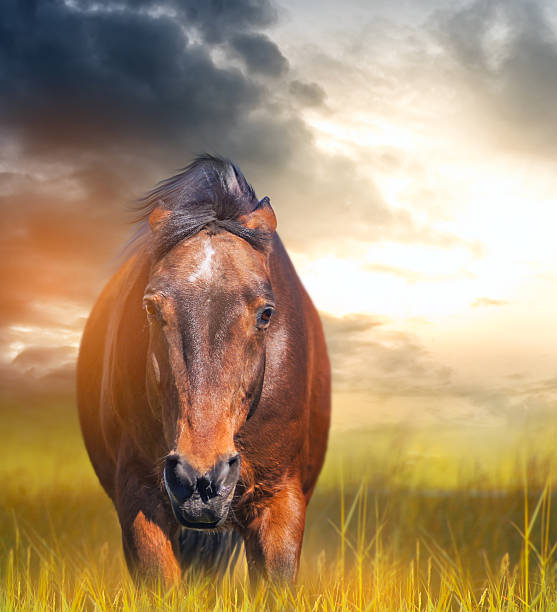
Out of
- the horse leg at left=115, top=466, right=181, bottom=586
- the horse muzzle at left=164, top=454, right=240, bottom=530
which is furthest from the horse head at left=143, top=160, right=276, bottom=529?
the horse leg at left=115, top=466, right=181, bottom=586

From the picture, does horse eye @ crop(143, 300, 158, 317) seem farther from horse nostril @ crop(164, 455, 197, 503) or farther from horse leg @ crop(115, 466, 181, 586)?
horse leg @ crop(115, 466, 181, 586)

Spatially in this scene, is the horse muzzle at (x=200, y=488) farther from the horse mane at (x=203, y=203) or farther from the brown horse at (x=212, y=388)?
the horse mane at (x=203, y=203)

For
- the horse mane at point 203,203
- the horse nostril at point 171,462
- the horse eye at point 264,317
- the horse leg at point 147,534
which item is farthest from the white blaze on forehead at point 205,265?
the horse leg at point 147,534

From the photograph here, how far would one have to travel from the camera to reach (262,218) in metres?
4.41

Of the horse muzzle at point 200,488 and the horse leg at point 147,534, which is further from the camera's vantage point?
the horse leg at point 147,534

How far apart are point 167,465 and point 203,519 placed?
0.37 m

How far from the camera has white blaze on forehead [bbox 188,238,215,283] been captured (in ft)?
12.5

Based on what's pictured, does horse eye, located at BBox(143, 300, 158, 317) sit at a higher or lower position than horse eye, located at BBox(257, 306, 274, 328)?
higher

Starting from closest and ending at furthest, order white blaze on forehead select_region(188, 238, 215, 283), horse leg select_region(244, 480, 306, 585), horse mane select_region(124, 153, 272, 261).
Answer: white blaze on forehead select_region(188, 238, 215, 283), horse mane select_region(124, 153, 272, 261), horse leg select_region(244, 480, 306, 585)

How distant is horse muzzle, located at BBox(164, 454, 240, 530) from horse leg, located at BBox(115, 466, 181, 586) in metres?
1.03

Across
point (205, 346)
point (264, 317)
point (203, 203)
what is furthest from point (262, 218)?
point (205, 346)

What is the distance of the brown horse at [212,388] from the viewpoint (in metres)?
3.58

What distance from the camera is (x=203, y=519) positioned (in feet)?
11.6

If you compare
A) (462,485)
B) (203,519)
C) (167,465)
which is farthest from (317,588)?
(462,485)
